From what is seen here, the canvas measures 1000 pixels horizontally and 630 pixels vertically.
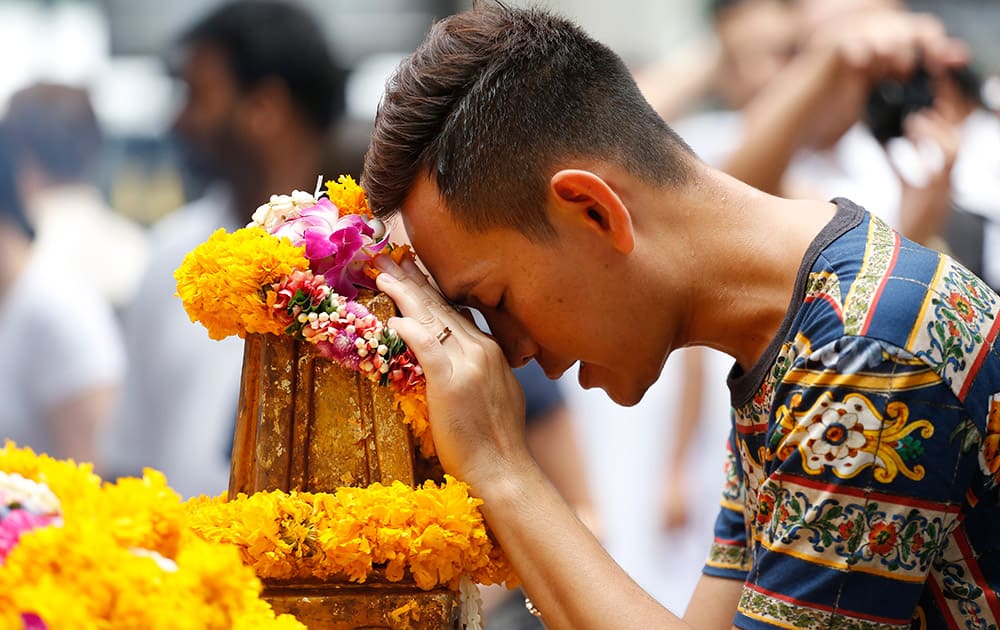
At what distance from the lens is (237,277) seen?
6.44 ft

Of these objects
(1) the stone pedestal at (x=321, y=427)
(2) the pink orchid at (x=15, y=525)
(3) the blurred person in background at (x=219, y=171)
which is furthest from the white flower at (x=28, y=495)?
(3) the blurred person in background at (x=219, y=171)

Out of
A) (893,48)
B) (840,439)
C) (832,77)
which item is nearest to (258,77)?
(832,77)

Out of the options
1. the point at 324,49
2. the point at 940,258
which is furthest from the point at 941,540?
the point at 324,49

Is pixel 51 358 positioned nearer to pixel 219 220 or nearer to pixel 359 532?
pixel 219 220

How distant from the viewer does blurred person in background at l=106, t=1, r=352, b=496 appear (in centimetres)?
409

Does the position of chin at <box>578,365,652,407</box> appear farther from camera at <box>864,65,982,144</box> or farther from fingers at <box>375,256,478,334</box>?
camera at <box>864,65,982,144</box>

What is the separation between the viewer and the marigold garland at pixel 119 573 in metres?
1.35

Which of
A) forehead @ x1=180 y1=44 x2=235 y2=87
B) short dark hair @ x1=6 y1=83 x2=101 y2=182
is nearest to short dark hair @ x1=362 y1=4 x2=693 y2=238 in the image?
forehead @ x1=180 y1=44 x2=235 y2=87

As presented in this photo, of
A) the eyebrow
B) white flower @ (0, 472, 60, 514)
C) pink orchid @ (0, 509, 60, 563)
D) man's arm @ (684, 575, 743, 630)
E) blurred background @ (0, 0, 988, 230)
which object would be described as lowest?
pink orchid @ (0, 509, 60, 563)

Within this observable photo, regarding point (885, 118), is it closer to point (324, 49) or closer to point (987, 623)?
point (324, 49)

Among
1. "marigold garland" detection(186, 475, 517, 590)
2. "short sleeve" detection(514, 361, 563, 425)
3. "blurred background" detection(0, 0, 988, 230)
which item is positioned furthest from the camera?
"blurred background" detection(0, 0, 988, 230)

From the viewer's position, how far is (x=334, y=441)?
6.70 feet

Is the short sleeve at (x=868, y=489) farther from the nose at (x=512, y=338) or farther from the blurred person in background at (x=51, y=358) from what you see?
the blurred person in background at (x=51, y=358)

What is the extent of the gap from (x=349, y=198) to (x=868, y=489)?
94 cm
